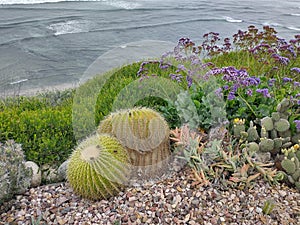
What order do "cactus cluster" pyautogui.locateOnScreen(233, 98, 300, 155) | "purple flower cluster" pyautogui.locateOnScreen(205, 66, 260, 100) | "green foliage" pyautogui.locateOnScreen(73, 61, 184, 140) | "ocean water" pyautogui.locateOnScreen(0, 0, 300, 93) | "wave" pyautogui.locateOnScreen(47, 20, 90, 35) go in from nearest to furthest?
"cactus cluster" pyautogui.locateOnScreen(233, 98, 300, 155) < "purple flower cluster" pyautogui.locateOnScreen(205, 66, 260, 100) < "green foliage" pyautogui.locateOnScreen(73, 61, 184, 140) < "ocean water" pyautogui.locateOnScreen(0, 0, 300, 93) < "wave" pyautogui.locateOnScreen(47, 20, 90, 35)

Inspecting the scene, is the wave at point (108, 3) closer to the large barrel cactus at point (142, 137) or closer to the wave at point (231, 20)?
the wave at point (231, 20)

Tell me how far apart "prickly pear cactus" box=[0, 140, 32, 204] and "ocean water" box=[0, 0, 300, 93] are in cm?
367

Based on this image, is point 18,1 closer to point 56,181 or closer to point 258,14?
point 258,14

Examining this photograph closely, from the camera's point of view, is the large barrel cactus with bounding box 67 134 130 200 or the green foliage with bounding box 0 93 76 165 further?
the green foliage with bounding box 0 93 76 165

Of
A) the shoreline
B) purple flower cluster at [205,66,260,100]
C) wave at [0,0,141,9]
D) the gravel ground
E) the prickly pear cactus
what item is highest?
wave at [0,0,141,9]

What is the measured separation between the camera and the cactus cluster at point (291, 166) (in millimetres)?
2881

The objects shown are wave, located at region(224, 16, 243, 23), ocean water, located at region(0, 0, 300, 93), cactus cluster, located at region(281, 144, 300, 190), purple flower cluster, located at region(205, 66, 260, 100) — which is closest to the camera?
cactus cluster, located at region(281, 144, 300, 190)

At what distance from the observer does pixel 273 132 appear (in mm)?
3164

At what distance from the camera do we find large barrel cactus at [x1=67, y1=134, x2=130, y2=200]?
8.87ft

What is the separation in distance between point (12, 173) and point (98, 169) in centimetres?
70

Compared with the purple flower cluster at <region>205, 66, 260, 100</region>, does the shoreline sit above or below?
below

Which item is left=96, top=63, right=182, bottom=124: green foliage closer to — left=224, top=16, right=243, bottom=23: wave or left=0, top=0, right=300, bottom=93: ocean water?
left=0, top=0, right=300, bottom=93: ocean water

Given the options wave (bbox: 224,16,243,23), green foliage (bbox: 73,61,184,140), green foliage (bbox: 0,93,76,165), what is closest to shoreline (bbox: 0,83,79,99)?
green foliage (bbox: 73,61,184,140)

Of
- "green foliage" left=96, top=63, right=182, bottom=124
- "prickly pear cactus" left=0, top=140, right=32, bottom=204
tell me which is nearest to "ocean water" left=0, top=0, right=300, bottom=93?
"green foliage" left=96, top=63, right=182, bottom=124
